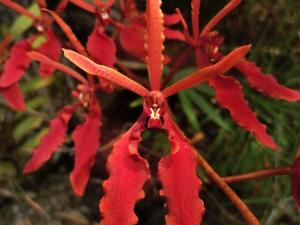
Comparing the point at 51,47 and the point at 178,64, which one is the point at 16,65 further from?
the point at 178,64

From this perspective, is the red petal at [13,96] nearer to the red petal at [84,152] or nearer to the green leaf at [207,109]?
the red petal at [84,152]

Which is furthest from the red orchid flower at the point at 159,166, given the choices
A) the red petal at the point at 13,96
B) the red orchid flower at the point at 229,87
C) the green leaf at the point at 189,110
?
the green leaf at the point at 189,110

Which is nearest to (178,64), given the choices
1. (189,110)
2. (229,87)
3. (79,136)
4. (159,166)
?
(229,87)

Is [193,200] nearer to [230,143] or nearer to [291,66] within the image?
[230,143]

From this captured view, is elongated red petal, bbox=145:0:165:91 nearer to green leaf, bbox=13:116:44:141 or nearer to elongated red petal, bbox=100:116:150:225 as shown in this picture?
elongated red petal, bbox=100:116:150:225

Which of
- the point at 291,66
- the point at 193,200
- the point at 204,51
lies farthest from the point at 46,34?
the point at 291,66

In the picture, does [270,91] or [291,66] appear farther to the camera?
[291,66]
